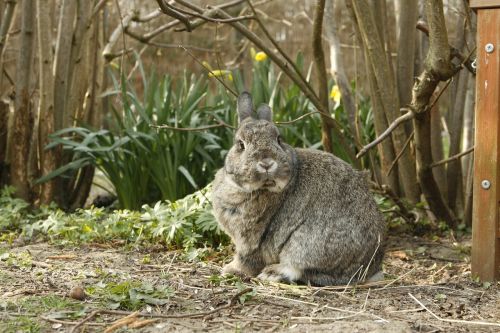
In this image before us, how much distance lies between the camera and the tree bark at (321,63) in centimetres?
571

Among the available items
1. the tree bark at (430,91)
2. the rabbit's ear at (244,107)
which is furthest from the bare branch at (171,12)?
the tree bark at (430,91)

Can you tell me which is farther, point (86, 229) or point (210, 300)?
point (86, 229)

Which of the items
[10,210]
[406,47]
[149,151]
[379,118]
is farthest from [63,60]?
[406,47]

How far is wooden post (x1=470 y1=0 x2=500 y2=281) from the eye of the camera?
4480 mm

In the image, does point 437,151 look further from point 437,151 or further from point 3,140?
point 3,140

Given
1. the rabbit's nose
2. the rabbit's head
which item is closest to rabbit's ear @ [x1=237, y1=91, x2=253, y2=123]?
the rabbit's head

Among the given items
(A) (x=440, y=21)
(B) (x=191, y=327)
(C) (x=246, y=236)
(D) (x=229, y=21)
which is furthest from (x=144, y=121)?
(B) (x=191, y=327)

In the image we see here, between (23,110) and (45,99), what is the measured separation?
0.25m

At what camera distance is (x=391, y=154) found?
6242 millimetres

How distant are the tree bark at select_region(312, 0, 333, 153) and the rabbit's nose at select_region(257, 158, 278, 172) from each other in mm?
1749

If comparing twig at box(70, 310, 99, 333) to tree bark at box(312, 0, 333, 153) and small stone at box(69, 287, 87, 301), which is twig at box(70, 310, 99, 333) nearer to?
small stone at box(69, 287, 87, 301)

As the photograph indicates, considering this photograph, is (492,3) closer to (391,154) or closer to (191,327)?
(391,154)

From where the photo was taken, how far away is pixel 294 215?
4.61 m

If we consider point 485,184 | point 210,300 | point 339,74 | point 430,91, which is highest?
point 339,74
